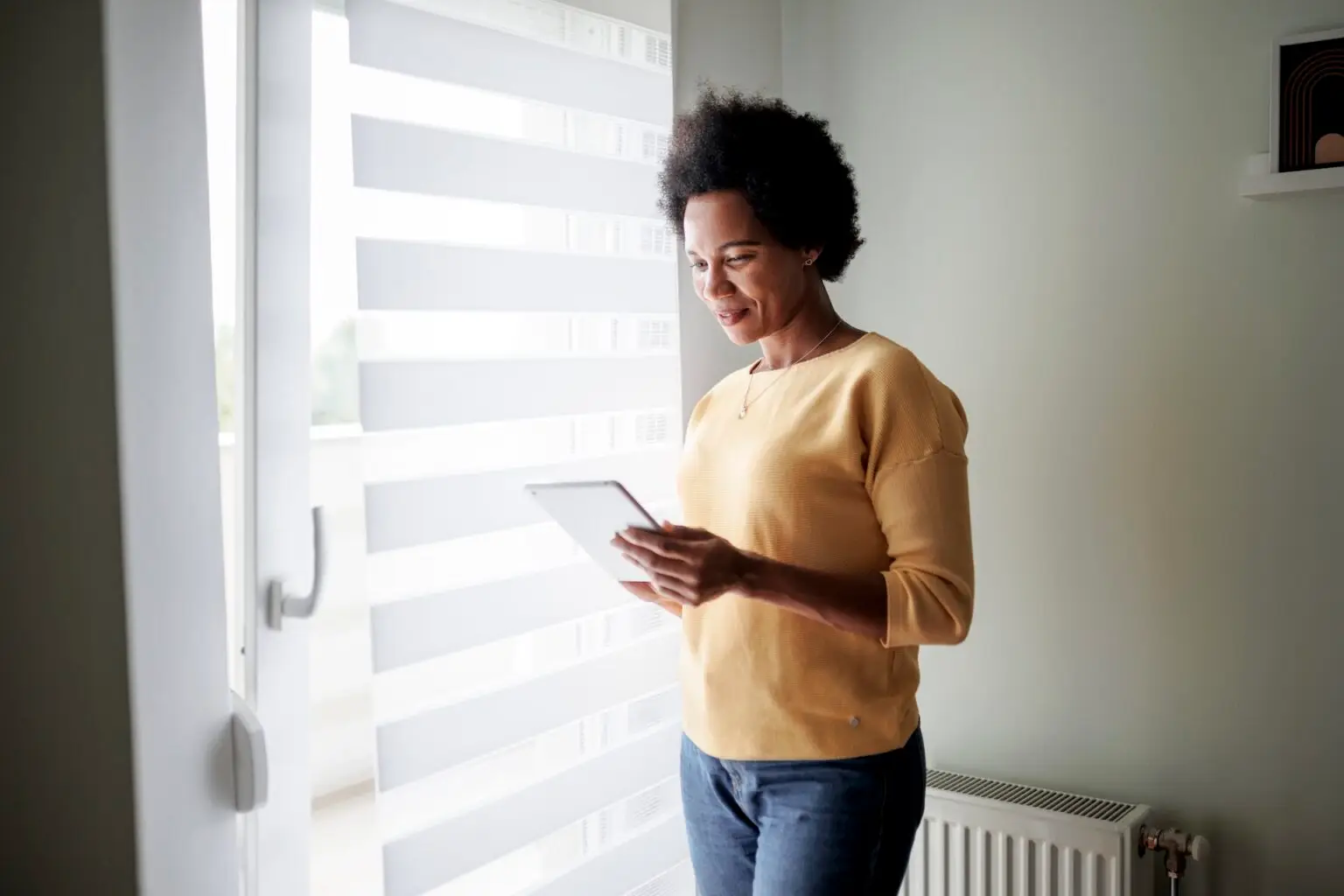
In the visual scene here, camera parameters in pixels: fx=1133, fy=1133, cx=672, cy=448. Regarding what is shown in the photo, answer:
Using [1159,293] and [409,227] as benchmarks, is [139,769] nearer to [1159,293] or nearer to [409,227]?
[409,227]

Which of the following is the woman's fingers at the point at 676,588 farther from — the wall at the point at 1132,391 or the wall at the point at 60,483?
the wall at the point at 1132,391

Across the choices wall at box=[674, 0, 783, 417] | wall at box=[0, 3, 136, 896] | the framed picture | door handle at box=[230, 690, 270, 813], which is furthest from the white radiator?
wall at box=[0, 3, 136, 896]

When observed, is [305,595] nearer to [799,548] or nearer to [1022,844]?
[799,548]

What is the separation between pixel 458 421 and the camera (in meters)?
1.54

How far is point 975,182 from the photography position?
2035mm

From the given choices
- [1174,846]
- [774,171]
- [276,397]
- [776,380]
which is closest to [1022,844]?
[1174,846]

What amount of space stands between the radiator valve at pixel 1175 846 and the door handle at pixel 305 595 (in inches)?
51.9

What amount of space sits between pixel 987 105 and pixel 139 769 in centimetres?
169

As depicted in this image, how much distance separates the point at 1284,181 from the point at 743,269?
88 centimetres

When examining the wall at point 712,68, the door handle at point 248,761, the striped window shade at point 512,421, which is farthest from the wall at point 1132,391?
the door handle at point 248,761

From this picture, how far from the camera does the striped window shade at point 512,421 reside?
1.48 metres

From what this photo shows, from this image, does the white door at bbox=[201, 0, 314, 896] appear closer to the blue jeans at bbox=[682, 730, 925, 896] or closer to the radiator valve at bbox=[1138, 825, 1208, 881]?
the blue jeans at bbox=[682, 730, 925, 896]

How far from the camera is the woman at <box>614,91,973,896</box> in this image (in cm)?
126

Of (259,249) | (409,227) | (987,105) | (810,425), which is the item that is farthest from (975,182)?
(259,249)
